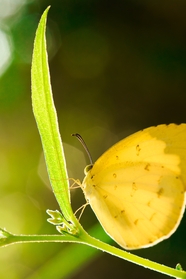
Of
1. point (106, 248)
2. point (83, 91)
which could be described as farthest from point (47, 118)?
point (83, 91)

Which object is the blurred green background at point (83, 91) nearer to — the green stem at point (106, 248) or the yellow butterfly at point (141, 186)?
the yellow butterfly at point (141, 186)

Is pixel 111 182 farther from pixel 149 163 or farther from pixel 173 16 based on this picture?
pixel 173 16

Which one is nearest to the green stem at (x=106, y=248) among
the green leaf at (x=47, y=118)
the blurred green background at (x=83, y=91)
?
the green leaf at (x=47, y=118)

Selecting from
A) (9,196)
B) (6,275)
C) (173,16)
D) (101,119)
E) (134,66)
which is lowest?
(6,275)

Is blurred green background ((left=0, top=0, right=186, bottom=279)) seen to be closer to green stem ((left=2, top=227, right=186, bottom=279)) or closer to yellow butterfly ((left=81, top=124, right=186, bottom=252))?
yellow butterfly ((left=81, top=124, right=186, bottom=252))

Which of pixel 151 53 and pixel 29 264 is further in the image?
pixel 151 53

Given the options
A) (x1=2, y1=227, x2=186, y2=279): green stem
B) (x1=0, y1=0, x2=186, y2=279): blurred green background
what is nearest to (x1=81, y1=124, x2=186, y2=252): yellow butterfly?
(x1=2, y1=227, x2=186, y2=279): green stem

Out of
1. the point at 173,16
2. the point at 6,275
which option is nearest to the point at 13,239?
the point at 6,275
